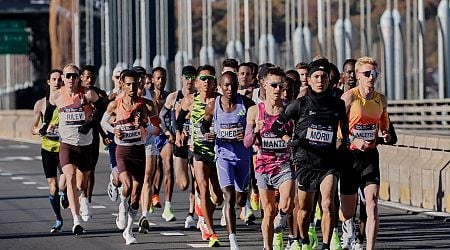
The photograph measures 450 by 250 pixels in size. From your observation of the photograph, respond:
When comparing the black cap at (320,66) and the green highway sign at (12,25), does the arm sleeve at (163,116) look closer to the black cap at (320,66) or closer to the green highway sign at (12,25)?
the black cap at (320,66)

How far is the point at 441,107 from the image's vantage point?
4197cm

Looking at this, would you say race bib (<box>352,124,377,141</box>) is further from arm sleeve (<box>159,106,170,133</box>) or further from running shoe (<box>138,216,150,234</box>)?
arm sleeve (<box>159,106,170,133</box>)

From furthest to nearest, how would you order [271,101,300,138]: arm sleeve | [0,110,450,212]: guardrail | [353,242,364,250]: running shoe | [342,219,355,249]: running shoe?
1. [0,110,450,212]: guardrail
2. [342,219,355,249]: running shoe
3. [353,242,364,250]: running shoe
4. [271,101,300,138]: arm sleeve

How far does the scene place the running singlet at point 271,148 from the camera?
47.4 ft

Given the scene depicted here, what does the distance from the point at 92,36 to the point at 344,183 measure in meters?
85.2

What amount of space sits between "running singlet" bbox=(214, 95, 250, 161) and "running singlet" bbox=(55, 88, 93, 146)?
3.02 metres

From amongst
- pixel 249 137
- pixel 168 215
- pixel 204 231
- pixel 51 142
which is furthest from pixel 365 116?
pixel 168 215

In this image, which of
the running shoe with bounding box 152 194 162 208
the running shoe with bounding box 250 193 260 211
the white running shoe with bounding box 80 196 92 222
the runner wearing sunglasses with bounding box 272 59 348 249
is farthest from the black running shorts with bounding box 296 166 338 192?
the running shoe with bounding box 152 194 162 208

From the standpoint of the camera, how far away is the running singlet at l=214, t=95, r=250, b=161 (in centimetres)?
1545

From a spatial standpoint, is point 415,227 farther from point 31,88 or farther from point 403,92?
point 31,88

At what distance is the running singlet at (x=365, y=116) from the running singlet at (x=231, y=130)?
1.52 metres

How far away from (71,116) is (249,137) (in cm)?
416

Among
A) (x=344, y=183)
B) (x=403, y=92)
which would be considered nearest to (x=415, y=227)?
(x=344, y=183)

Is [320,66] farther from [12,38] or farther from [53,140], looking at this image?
[12,38]
